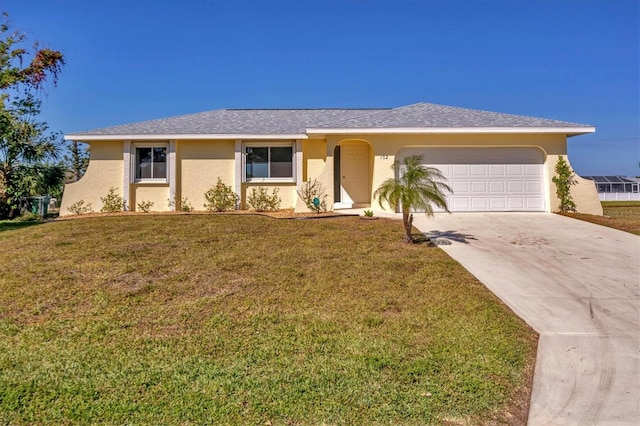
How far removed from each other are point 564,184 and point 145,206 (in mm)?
16291

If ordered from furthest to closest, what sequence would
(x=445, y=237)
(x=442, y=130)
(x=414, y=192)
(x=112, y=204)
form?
(x=112, y=204) < (x=442, y=130) < (x=445, y=237) < (x=414, y=192)

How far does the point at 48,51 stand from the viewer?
15.5m

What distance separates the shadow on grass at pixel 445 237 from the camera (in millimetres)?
8878

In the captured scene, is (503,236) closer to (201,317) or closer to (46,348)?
(201,317)

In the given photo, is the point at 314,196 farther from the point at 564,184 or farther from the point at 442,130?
the point at 564,184

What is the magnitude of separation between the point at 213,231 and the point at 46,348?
5858mm

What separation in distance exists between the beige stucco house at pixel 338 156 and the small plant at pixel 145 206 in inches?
6.9

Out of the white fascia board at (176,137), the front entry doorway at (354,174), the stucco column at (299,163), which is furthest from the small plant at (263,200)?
the front entry doorway at (354,174)

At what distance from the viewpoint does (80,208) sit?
15102 mm

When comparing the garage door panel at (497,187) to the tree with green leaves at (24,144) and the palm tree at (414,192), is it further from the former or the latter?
the tree with green leaves at (24,144)

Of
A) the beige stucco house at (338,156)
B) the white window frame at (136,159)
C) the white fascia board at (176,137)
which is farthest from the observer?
the white window frame at (136,159)

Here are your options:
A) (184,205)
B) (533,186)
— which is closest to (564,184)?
(533,186)

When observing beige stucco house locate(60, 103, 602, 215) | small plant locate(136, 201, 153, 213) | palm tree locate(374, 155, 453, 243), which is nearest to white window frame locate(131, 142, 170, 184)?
beige stucco house locate(60, 103, 602, 215)

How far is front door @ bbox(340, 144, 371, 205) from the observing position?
14938 millimetres
